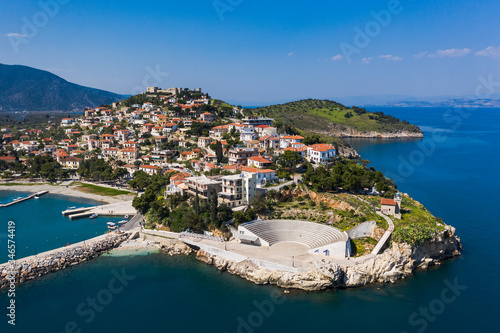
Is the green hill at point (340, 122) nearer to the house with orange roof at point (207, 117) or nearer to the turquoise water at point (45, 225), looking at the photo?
the house with orange roof at point (207, 117)

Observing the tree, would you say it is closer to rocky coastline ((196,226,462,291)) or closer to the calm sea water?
the calm sea water

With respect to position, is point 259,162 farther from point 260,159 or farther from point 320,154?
point 320,154

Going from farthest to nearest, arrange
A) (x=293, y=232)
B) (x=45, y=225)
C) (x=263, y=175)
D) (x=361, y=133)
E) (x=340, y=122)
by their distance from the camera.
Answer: (x=340, y=122) → (x=361, y=133) → (x=263, y=175) → (x=45, y=225) → (x=293, y=232)

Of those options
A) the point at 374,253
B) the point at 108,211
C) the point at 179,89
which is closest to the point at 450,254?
the point at 374,253

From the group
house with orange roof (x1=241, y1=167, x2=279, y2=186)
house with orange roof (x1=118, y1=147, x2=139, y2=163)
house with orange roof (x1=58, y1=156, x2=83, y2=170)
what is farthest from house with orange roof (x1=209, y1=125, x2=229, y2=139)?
house with orange roof (x1=58, y1=156, x2=83, y2=170)

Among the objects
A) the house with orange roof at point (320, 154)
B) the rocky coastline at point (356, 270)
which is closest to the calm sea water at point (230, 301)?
the rocky coastline at point (356, 270)

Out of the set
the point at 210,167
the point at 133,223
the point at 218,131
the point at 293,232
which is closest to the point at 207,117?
the point at 218,131

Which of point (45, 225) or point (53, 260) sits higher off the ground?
point (53, 260)
